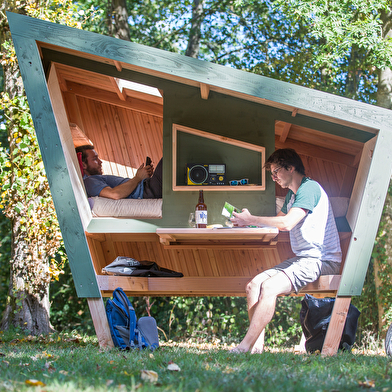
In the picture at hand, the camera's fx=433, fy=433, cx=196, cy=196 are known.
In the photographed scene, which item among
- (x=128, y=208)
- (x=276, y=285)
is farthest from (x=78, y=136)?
(x=276, y=285)

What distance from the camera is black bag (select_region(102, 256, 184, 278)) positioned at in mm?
4227

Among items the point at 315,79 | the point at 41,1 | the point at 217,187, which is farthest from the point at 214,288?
the point at 315,79

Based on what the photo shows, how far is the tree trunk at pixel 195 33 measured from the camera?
31.7 ft

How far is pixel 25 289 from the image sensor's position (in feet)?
18.3

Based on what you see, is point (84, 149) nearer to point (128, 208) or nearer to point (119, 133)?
point (119, 133)

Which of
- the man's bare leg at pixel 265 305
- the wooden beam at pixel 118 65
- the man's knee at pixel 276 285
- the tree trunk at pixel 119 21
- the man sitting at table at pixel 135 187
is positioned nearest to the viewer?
the man's bare leg at pixel 265 305

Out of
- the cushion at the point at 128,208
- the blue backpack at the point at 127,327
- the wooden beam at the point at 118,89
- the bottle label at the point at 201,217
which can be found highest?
the wooden beam at the point at 118,89

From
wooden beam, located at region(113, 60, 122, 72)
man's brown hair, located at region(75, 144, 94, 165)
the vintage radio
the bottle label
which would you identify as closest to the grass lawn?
the bottle label

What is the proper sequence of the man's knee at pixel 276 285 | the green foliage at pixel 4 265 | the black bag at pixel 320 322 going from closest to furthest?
1. the man's knee at pixel 276 285
2. the black bag at pixel 320 322
3. the green foliage at pixel 4 265

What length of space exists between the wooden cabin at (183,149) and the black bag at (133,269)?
74mm

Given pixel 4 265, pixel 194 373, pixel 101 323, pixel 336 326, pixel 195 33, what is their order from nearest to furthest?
pixel 194 373 < pixel 336 326 < pixel 101 323 < pixel 4 265 < pixel 195 33

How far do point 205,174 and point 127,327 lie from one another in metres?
1.61

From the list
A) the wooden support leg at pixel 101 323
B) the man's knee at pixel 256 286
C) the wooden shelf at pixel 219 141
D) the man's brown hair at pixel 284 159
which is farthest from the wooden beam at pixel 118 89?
the man's knee at pixel 256 286

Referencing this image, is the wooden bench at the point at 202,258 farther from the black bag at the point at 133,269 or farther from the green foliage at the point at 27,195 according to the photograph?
the green foliage at the point at 27,195
